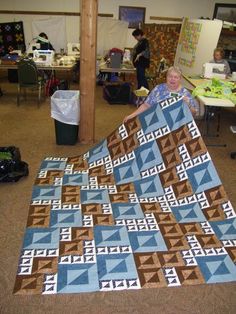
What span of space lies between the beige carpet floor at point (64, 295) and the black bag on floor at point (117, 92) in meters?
1.41

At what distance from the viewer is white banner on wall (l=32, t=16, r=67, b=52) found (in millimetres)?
7355

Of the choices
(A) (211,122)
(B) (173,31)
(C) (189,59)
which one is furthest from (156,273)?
(B) (173,31)

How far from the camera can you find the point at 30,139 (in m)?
4.07

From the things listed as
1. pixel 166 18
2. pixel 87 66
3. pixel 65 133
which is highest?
pixel 166 18

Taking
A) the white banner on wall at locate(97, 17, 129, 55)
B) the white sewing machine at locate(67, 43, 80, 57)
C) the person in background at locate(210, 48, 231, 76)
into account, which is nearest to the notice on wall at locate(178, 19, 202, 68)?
the person in background at locate(210, 48, 231, 76)

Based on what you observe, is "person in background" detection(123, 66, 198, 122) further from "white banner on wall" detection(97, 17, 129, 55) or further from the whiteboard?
"white banner on wall" detection(97, 17, 129, 55)

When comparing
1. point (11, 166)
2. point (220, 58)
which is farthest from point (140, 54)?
point (11, 166)

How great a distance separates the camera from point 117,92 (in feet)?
18.9

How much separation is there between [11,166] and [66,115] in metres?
1.07

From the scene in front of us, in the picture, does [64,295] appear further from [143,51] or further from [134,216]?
[143,51]

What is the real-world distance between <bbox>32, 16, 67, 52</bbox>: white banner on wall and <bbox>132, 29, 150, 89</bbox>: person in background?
105 inches

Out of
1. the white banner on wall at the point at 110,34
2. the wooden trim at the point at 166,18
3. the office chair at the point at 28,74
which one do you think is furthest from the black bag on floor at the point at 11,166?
the wooden trim at the point at 166,18

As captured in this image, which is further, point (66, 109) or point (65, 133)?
point (65, 133)

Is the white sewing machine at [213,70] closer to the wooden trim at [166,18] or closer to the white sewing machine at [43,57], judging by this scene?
the white sewing machine at [43,57]
